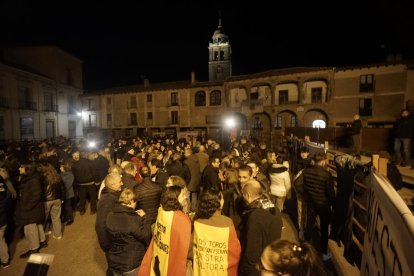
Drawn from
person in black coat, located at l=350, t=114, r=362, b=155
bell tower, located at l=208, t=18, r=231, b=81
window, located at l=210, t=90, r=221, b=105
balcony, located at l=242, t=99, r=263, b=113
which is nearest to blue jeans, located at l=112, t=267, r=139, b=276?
person in black coat, located at l=350, t=114, r=362, b=155

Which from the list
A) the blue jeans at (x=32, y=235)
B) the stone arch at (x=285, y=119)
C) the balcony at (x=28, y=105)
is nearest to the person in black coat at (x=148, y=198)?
the blue jeans at (x=32, y=235)

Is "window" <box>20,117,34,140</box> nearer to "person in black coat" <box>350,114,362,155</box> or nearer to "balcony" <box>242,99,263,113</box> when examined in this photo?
"balcony" <box>242,99,263,113</box>

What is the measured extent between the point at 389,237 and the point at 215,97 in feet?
106

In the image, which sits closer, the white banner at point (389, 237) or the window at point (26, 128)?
the white banner at point (389, 237)

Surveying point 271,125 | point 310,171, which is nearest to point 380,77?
point 271,125

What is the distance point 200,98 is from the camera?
112ft

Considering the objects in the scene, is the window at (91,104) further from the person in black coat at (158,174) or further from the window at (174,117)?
the person in black coat at (158,174)

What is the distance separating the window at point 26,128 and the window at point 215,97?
2172 centimetres

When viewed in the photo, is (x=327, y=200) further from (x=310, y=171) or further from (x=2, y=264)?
(x=2, y=264)

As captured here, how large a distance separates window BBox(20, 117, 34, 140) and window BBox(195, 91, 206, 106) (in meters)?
20.0

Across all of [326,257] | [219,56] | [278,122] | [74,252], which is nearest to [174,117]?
[278,122]

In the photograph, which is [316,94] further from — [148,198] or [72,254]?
[72,254]

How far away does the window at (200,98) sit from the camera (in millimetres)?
34000

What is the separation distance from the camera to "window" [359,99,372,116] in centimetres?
2623
